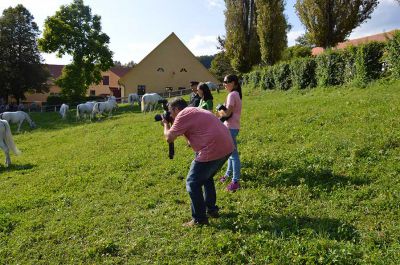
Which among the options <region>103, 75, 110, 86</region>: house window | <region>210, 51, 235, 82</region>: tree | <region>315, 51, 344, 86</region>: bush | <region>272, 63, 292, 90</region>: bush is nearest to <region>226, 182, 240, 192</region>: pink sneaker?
<region>315, 51, 344, 86</region>: bush

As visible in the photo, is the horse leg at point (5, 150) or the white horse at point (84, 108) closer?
the horse leg at point (5, 150)

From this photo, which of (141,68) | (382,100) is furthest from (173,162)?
(141,68)

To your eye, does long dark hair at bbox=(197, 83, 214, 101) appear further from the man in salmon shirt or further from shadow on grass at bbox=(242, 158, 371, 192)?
the man in salmon shirt

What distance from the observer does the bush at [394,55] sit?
51.3 feet

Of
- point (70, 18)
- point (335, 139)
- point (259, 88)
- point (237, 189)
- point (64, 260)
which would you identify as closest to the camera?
point (64, 260)

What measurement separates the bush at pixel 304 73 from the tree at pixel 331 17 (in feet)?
12.8

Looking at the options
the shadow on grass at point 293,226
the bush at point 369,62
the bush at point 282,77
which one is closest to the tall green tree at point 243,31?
the bush at point 282,77

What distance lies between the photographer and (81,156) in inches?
507

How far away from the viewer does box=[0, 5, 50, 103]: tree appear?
162 ft

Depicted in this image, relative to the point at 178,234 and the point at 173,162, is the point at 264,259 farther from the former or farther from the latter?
the point at 173,162

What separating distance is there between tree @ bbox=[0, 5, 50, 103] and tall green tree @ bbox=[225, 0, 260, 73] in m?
28.7

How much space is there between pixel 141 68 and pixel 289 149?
136 ft

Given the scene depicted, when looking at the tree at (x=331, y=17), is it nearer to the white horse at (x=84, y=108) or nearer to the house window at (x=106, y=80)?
the white horse at (x=84, y=108)

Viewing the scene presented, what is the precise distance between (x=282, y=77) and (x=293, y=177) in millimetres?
17385
